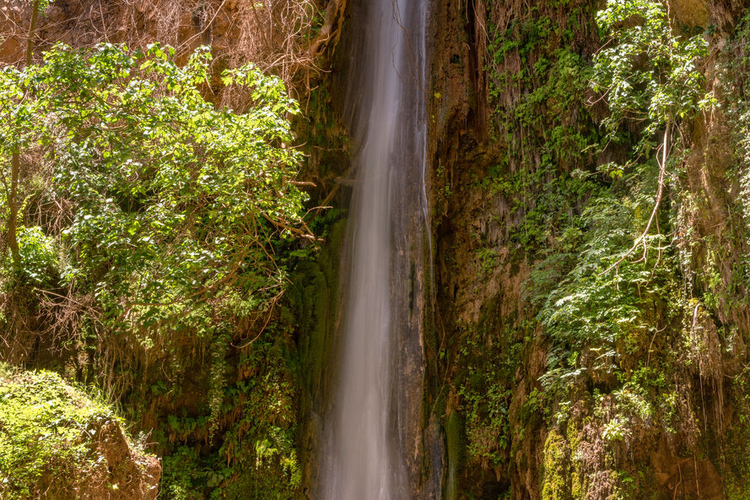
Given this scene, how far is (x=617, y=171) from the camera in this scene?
21.1ft

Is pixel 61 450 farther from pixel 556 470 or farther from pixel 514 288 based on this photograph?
pixel 514 288

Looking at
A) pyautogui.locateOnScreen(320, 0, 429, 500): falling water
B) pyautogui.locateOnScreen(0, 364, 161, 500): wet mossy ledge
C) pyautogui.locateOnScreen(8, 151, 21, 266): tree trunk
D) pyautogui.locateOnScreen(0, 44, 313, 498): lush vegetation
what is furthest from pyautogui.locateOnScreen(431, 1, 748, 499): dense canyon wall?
pyautogui.locateOnScreen(8, 151, 21, 266): tree trunk

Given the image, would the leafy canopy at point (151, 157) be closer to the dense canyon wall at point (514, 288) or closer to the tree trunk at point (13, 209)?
the tree trunk at point (13, 209)

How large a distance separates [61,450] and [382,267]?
223 inches

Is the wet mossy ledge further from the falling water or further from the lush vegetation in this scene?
the falling water

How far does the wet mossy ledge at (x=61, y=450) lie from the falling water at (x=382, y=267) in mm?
3581

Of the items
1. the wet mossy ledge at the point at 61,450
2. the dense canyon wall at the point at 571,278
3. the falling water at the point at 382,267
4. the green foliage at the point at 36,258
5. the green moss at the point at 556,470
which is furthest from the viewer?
the falling water at the point at 382,267

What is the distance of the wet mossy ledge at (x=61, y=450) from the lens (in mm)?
4945

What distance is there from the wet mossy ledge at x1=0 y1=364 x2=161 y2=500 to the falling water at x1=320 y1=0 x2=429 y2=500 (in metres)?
3.58

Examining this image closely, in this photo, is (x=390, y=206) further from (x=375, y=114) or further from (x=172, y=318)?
(x=172, y=318)

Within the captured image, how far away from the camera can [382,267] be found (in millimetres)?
9695

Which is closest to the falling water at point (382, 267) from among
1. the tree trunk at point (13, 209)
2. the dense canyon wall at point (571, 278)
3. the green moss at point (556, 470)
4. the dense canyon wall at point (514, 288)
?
the dense canyon wall at point (514, 288)

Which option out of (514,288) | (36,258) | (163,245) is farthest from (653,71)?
(36,258)

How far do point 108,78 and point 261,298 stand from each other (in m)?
3.90
